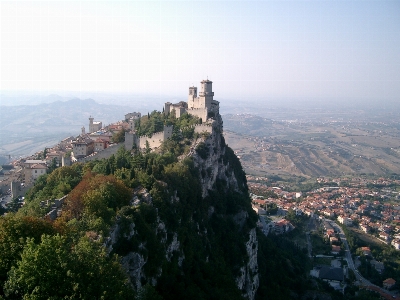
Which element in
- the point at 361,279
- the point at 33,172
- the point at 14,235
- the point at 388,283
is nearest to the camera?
the point at 14,235

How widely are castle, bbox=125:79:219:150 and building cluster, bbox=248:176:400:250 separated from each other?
29.7m

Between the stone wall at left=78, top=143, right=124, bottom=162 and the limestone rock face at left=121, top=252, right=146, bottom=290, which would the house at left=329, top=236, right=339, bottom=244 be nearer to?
the stone wall at left=78, top=143, right=124, bottom=162

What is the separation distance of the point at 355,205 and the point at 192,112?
186 ft

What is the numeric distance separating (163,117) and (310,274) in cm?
2587

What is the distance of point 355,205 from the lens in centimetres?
8612

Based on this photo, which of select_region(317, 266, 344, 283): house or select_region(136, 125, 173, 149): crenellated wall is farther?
select_region(317, 266, 344, 283): house

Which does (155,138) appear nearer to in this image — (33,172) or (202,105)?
(202,105)

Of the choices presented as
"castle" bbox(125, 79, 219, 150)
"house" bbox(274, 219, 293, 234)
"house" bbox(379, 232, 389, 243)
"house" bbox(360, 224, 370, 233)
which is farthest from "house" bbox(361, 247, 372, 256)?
"castle" bbox(125, 79, 219, 150)

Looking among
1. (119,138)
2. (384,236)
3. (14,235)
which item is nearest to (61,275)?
(14,235)

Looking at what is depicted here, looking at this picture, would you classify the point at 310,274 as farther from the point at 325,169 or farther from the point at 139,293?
the point at 325,169

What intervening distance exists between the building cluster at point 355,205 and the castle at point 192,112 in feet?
97.5

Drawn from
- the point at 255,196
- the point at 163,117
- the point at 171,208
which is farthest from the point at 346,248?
the point at 171,208

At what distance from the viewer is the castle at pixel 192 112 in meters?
39.9

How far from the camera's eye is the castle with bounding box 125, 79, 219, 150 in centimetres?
3988
